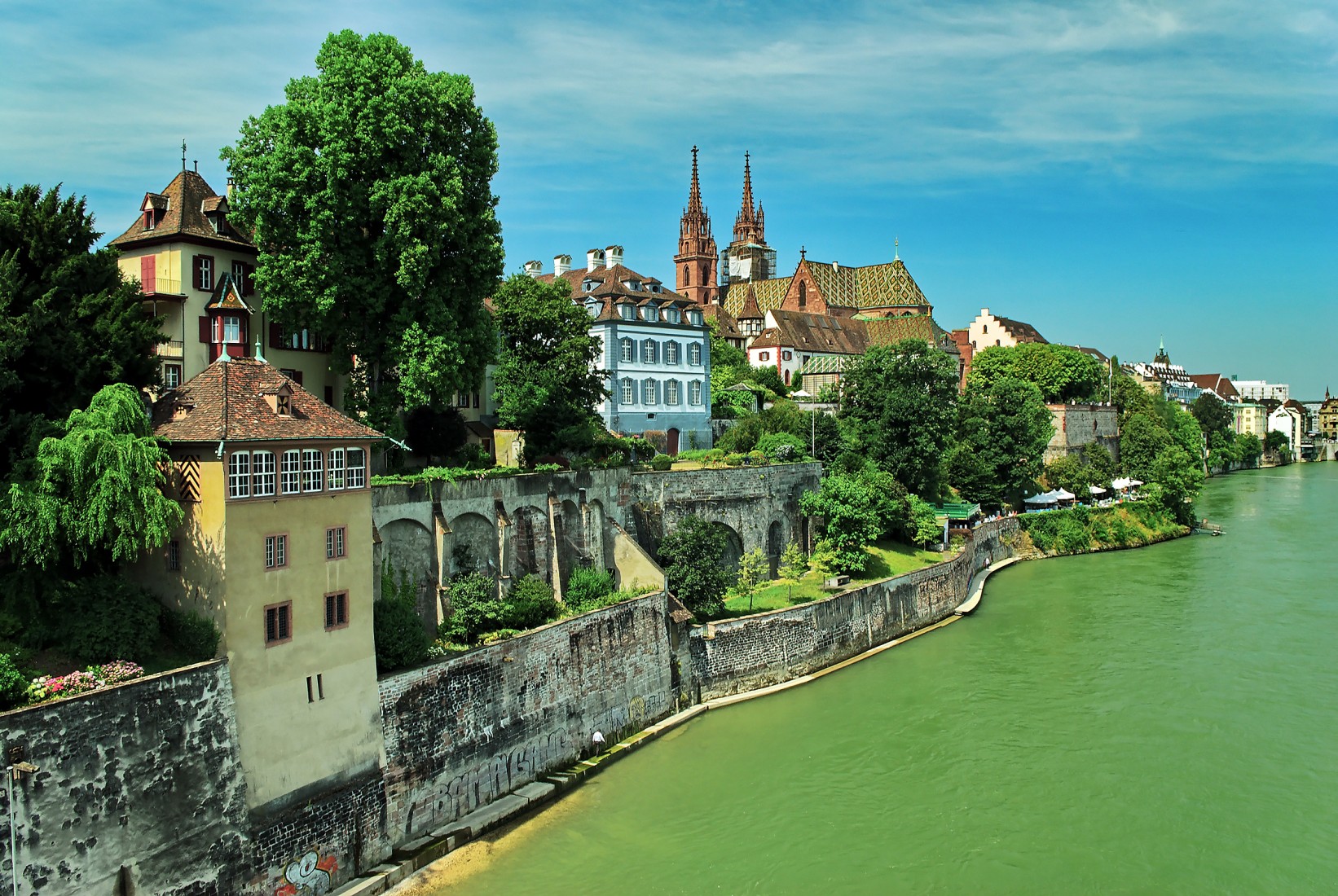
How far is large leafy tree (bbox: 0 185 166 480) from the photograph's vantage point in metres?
18.9

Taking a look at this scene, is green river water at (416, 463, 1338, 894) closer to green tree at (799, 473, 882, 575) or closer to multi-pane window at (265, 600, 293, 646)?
green tree at (799, 473, 882, 575)

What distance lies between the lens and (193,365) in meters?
26.6

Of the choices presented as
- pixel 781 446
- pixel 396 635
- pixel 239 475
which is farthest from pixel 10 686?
pixel 781 446

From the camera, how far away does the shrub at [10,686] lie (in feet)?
52.0

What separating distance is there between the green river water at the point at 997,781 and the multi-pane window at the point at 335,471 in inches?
317

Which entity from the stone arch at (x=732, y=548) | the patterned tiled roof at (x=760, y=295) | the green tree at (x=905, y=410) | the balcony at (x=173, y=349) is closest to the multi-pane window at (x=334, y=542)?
the balcony at (x=173, y=349)

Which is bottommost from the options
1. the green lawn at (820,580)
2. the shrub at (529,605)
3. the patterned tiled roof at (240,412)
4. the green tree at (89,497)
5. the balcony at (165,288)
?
the green lawn at (820,580)

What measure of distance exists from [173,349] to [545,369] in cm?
1211

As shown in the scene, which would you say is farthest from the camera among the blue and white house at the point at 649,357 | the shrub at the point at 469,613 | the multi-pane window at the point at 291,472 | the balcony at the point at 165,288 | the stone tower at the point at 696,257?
the stone tower at the point at 696,257

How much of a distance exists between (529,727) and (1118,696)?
19044 mm

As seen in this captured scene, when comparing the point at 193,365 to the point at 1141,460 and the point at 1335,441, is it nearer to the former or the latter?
the point at 1141,460

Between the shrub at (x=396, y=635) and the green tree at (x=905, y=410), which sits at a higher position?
the green tree at (x=905, y=410)

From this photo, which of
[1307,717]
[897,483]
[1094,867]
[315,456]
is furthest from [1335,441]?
[315,456]

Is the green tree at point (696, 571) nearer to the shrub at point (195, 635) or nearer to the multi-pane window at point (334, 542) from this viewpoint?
the multi-pane window at point (334, 542)
